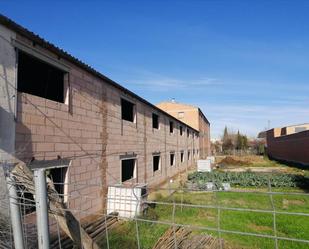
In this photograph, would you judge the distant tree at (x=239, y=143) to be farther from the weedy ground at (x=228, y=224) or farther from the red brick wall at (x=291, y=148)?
the weedy ground at (x=228, y=224)

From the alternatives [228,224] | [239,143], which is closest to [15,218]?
[228,224]

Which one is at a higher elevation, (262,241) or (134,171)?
(134,171)

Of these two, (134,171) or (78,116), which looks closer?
(78,116)

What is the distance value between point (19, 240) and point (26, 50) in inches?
195

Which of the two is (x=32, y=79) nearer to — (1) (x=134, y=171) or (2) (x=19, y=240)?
(2) (x=19, y=240)

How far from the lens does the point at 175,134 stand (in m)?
25.3

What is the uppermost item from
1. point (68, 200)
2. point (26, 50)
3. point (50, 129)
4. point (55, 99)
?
point (26, 50)

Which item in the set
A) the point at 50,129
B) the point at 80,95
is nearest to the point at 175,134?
the point at 80,95

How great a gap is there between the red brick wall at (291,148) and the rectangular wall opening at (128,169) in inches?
899

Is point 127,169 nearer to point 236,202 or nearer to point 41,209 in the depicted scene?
point 236,202

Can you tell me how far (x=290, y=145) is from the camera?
36781 millimetres

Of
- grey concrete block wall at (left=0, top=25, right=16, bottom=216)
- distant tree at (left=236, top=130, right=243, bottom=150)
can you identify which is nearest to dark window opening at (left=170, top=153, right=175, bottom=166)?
grey concrete block wall at (left=0, top=25, right=16, bottom=216)

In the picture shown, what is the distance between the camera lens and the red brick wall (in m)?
31.0

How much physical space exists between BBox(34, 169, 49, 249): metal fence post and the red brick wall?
3184 centimetres
